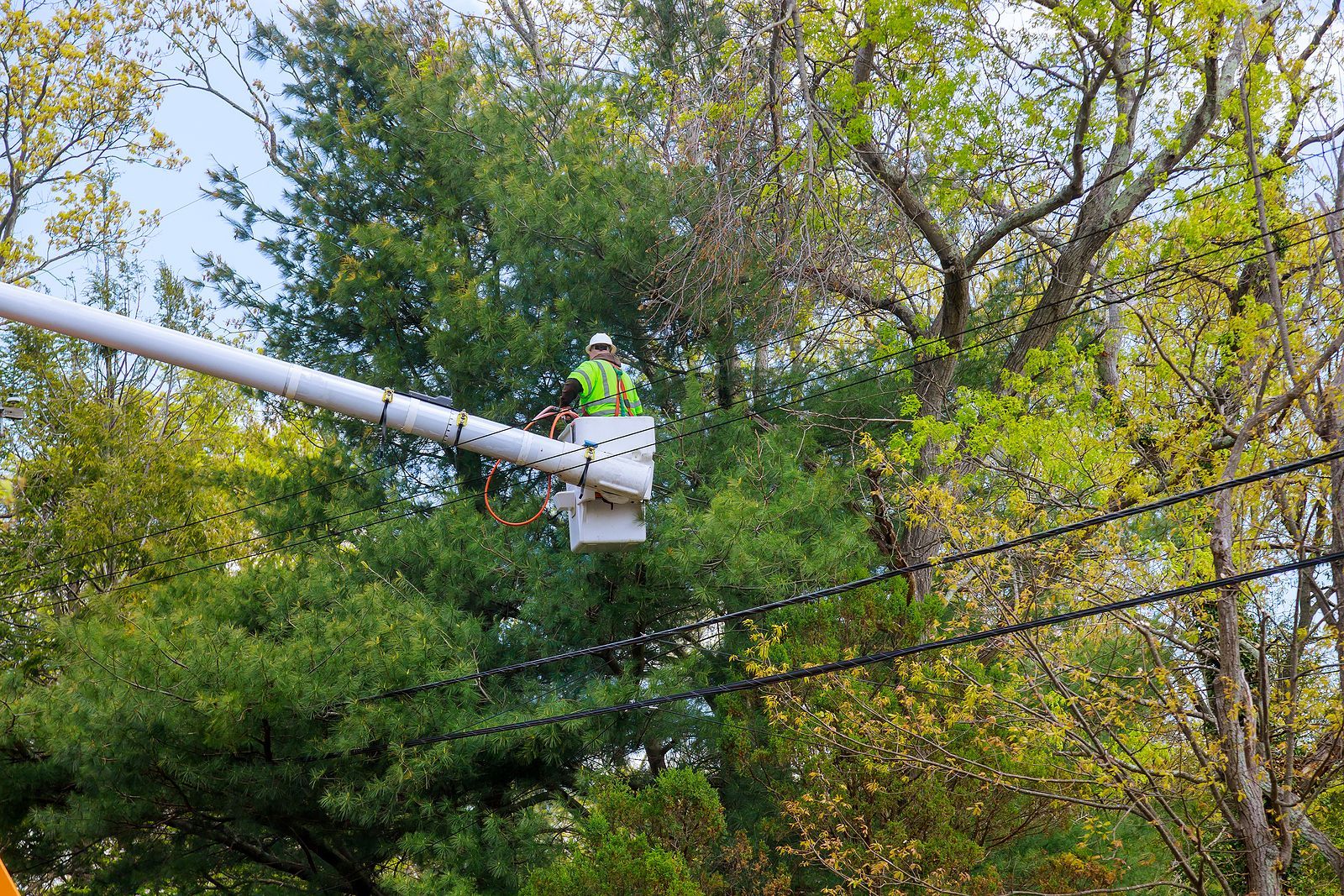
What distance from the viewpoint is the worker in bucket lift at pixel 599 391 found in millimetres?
9430

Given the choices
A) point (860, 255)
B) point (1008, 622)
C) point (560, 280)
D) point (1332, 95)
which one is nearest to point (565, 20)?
point (560, 280)

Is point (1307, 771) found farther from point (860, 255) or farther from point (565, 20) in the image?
point (565, 20)

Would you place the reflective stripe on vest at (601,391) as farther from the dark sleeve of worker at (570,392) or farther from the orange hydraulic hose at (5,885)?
the orange hydraulic hose at (5,885)

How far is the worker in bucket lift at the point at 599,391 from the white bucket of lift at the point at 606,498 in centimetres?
31

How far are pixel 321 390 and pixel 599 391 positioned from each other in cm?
216

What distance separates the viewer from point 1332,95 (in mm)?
11281

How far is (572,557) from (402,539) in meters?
1.81

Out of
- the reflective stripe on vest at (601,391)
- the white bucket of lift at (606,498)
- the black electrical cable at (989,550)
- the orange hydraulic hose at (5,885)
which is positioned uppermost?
the reflective stripe on vest at (601,391)

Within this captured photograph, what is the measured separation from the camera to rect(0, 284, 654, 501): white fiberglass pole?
773cm

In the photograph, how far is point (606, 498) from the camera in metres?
9.09

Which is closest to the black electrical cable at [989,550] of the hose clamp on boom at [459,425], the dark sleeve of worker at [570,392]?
the hose clamp on boom at [459,425]

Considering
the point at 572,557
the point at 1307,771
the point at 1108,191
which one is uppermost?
the point at 1108,191

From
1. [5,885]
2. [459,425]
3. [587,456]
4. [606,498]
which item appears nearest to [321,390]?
[459,425]

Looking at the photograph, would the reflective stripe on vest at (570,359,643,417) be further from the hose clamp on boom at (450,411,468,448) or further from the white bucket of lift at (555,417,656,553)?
the hose clamp on boom at (450,411,468,448)
